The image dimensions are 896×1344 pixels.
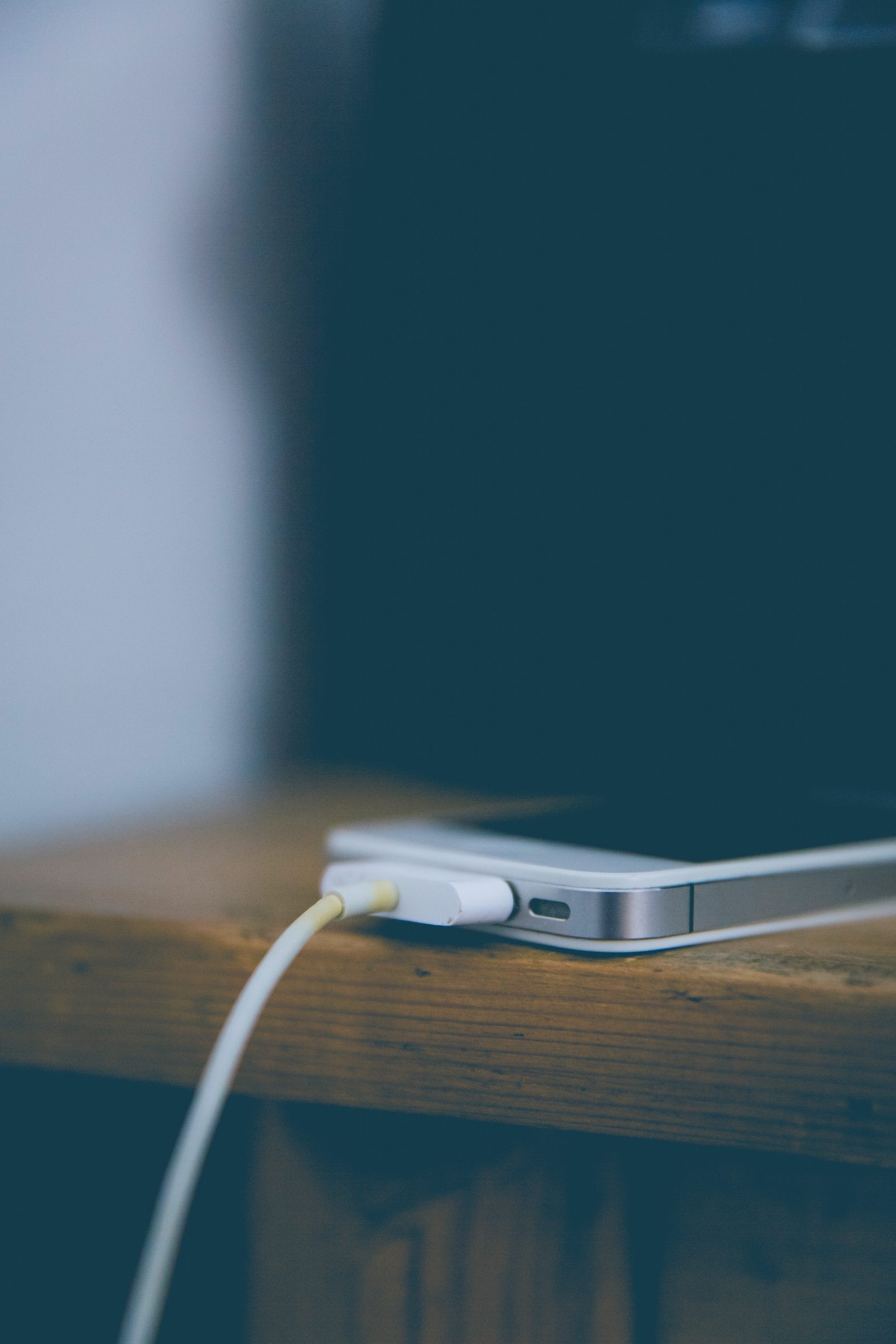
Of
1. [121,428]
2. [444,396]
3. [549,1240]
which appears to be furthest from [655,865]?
[444,396]

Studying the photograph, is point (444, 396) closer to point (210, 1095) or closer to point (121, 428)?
point (121, 428)

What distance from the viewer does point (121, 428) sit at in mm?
689

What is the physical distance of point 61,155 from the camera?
2.05 ft

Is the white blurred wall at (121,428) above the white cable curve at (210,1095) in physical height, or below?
above

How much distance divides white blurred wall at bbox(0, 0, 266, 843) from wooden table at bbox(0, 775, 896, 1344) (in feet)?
0.83

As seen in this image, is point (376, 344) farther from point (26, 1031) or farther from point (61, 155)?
point (26, 1031)

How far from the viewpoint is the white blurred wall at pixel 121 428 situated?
2.00 ft

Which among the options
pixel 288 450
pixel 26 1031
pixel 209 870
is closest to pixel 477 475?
pixel 288 450

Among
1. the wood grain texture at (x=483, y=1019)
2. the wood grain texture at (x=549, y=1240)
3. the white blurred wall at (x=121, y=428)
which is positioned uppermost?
the white blurred wall at (x=121, y=428)

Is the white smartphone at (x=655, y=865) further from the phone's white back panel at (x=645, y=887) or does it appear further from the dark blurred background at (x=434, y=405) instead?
the dark blurred background at (x=434, y=405)

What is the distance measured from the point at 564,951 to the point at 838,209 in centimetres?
51

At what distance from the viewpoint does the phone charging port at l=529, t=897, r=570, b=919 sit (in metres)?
0.34

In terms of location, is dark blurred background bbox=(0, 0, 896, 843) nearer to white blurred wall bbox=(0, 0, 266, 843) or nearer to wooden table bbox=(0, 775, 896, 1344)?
white blurred wall bbox=(0, 0, 266, 843)

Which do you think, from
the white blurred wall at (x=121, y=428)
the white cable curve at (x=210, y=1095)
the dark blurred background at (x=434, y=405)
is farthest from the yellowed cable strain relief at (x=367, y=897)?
the white blurred wall at (x=121, y=428)
